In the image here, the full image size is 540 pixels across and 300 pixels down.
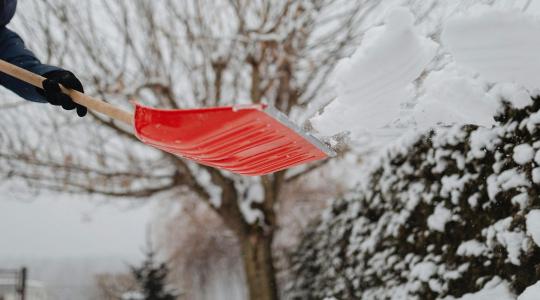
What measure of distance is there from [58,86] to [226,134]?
3.11ft

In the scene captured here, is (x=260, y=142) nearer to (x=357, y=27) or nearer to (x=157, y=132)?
(x=157, y=132)

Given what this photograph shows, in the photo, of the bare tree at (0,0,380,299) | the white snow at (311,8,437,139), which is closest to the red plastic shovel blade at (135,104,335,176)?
the white snow at (311,8,437,139)

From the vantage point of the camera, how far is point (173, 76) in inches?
247

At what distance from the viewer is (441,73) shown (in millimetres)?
2037

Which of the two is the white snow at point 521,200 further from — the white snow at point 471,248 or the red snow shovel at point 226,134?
the red snow shovel at point 226,134

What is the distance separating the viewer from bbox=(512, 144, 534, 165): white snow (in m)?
2.18

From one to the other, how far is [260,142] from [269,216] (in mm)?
4548

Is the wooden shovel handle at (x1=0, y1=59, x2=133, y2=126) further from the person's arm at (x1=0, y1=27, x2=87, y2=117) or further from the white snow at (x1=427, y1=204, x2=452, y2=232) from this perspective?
the white snow at (x1=427, y1=204, x2=452, y2=232)

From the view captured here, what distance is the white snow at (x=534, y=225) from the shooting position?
2.02 meters

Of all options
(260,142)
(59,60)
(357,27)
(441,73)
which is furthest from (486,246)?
(59,60)

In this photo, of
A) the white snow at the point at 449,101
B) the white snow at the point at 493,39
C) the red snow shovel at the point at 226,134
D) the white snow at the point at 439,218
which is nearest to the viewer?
the white snow at the point at 493,39

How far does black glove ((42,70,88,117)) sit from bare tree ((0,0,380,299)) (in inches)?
128

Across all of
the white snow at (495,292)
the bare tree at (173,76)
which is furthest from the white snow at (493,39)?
the bare tree at (173,76)

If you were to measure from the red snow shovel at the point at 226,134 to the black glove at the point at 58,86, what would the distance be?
5 centimetres
